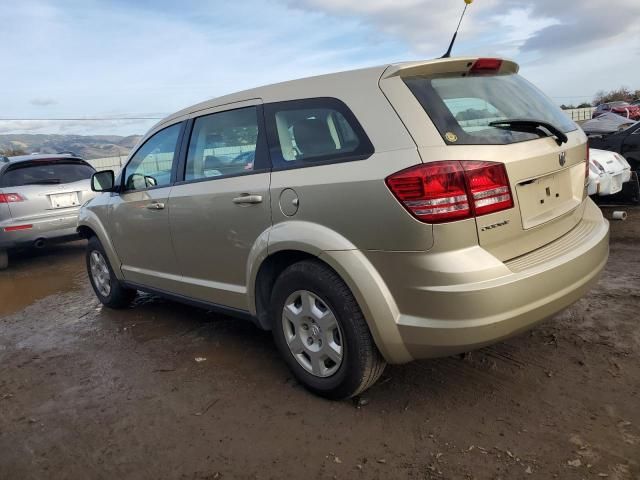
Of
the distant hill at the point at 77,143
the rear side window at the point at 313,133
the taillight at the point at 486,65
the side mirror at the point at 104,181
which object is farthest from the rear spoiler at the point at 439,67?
the distant hill at the point at 77,143

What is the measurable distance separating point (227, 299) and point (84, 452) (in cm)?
124

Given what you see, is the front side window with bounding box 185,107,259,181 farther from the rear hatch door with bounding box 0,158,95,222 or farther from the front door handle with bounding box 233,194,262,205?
the rear hatch door with bounding box 0,158,95,222

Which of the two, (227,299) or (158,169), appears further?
(158,169)

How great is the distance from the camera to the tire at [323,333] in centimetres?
279

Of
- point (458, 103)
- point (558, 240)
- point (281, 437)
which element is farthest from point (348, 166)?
point (281, 437)

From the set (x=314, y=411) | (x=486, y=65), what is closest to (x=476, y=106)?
(x=486, y=65)

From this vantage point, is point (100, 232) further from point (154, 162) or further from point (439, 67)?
Answer: point (439, 67)

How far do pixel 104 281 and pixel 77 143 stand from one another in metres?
18.1

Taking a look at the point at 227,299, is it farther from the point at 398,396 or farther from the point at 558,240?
the point at 558,240

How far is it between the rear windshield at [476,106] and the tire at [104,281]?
139 inches

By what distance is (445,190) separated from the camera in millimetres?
2473

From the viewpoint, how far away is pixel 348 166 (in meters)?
2.76

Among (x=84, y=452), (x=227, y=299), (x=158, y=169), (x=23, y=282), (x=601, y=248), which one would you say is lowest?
(x=23, y=282)

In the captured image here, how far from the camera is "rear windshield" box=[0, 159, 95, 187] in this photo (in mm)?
7660
